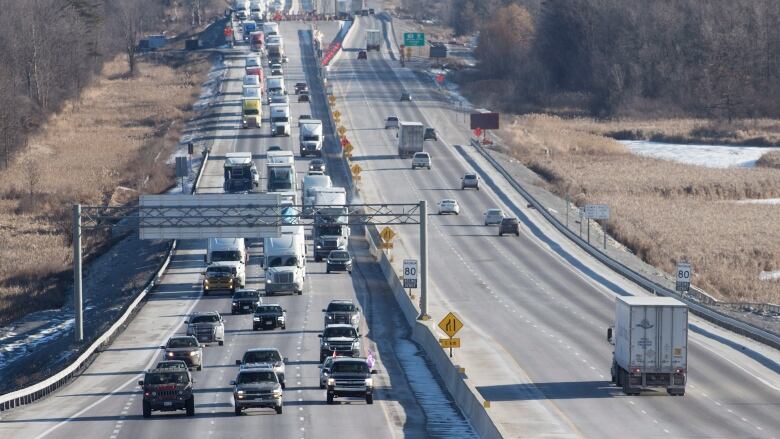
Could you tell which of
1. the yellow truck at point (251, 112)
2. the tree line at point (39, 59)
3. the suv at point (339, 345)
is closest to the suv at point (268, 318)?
the suv at point (339, 345)

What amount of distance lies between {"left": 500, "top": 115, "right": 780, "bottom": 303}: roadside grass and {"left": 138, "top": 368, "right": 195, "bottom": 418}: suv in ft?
135

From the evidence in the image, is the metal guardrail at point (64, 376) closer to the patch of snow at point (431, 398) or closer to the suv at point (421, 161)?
the patch of snow at point (431, 398)

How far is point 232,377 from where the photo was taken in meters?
46.0

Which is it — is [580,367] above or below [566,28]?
below

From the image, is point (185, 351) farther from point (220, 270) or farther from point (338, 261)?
point (338, 261)

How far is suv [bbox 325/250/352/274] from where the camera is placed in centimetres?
7306

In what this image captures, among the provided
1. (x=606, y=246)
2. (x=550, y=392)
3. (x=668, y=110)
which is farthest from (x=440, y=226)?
(x=668, y=110)

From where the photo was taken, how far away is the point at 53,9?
172500 millimetres

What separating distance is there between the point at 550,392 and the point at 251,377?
9945 millimetres

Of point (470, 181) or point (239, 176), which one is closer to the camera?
point (239, 176)

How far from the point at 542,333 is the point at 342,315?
27.0 ft

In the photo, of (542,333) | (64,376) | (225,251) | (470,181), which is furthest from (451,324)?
(470,181)

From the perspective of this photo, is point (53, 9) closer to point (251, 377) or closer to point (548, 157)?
point (548, 157)

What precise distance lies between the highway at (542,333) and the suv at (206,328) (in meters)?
9.54
